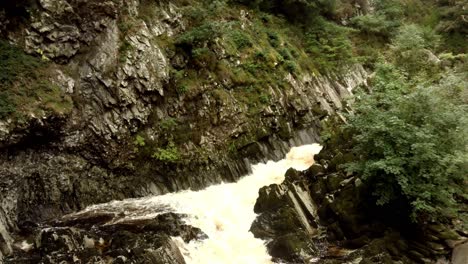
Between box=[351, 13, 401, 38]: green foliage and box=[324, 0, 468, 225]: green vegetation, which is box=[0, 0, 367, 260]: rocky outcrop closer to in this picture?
box=[324, 0, 468, 225]: green vegetation

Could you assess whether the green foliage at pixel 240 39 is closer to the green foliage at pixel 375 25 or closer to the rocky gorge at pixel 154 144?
the rocky gorge at pixel 154 144

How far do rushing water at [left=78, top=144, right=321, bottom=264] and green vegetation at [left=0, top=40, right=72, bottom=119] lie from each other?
12.9 ft

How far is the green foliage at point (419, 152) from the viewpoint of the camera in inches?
464

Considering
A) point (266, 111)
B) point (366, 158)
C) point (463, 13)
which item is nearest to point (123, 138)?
point (266, 111)

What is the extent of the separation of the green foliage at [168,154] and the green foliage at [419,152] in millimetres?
7060

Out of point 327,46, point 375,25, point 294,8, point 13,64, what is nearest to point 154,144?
point 13,64

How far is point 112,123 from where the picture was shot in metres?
15.3

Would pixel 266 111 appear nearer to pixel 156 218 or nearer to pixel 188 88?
pixel 188 88

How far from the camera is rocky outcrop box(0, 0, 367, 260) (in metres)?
13.4

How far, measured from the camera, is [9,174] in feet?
42.1

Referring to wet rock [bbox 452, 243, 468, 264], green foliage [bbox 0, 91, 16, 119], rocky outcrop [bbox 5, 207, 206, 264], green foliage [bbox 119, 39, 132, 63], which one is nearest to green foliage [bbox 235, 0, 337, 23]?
green foliage [bbox 119, 39, 132, 63]

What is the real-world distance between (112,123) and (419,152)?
10.7 meters

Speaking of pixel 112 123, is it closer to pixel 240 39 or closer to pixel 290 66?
pixel 240 39

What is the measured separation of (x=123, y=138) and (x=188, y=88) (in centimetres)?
390
